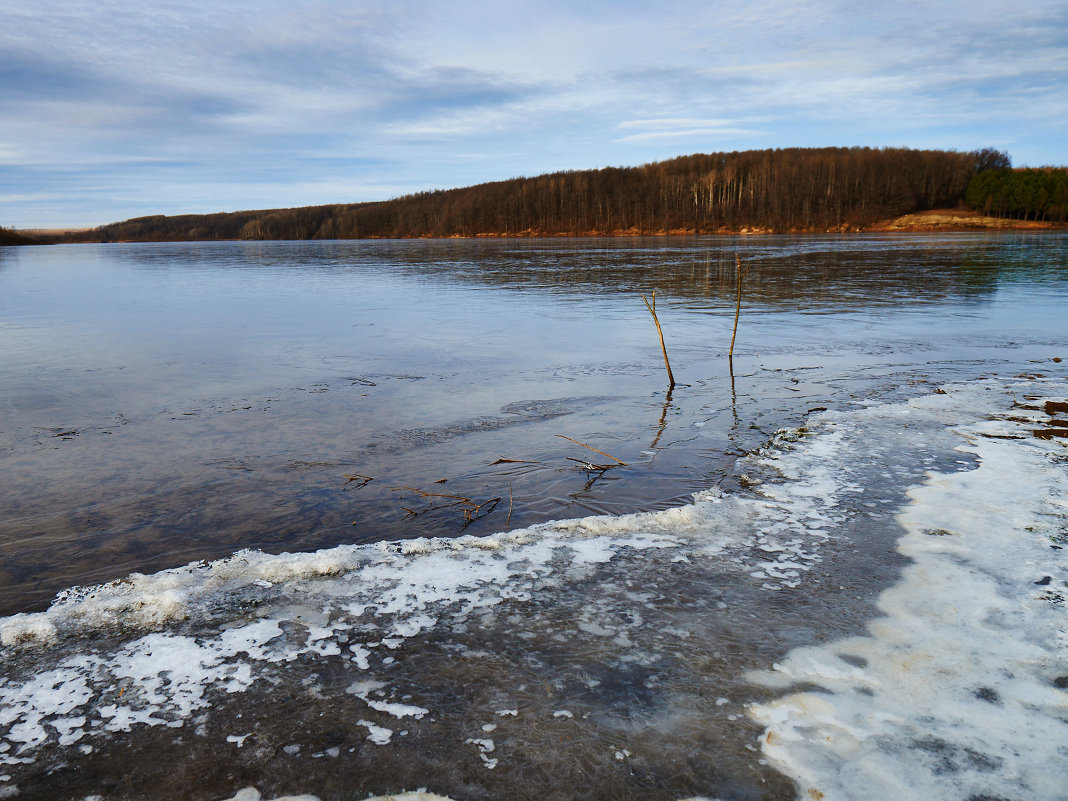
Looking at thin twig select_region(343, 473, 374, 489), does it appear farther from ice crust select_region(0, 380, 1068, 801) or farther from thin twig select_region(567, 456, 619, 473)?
thin twig select_region(567, 456, 619, 473)

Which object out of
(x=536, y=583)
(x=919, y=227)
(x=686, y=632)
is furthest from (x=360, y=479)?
(x=919, y=227)

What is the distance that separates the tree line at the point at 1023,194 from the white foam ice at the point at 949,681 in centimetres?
9889

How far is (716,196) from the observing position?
108562 millimetres

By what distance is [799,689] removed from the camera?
2.68m

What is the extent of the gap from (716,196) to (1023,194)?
41.7 meters

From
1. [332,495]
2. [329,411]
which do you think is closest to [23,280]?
[329,411]

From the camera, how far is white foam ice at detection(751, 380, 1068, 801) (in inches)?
87.7

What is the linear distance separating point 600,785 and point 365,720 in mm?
938

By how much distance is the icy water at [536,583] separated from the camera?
2.34m

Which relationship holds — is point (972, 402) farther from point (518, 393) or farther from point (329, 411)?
point (329, 411)

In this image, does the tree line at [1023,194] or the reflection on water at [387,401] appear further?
the tree line at [1023,194]

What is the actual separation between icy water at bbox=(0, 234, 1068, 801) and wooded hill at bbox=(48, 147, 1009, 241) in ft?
315

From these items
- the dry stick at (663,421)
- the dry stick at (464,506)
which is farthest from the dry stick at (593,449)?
the dry stick at (464,506)

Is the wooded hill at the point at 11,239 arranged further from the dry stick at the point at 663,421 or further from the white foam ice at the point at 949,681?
the white foam ice at the point at 949,681
